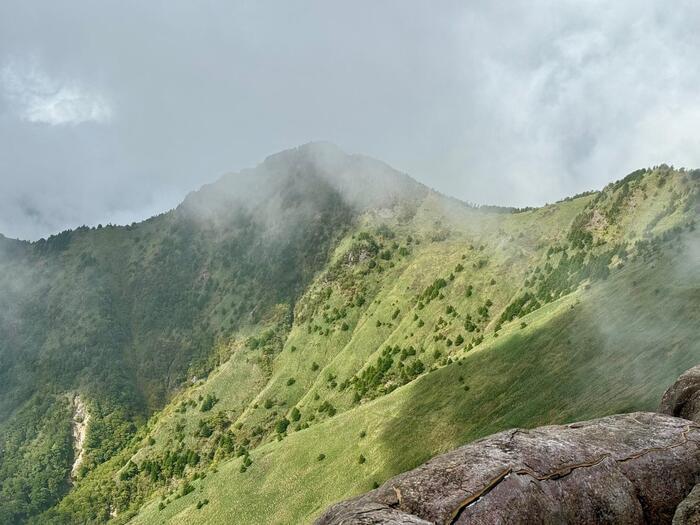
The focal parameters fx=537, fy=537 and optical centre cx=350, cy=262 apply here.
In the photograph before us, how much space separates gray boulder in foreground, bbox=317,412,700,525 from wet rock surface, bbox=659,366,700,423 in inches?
188

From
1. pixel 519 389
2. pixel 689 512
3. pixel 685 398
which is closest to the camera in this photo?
pixel 689 512

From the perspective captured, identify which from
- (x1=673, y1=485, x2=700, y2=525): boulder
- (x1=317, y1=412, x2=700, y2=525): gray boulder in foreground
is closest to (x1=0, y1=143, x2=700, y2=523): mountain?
(x1=317, y1=412, x2=700, y2=525): gray boulder in foreground

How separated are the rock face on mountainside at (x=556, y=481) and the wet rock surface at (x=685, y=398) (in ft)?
15.9

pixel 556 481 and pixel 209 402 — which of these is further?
pixel 209 402

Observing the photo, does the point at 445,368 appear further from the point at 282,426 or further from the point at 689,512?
the point at 689,512

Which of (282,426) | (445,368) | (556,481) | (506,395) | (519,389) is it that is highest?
(556,481)

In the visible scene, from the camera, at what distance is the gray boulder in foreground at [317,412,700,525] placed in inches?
434

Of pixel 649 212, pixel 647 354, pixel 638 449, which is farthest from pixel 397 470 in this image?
pixel 649 212

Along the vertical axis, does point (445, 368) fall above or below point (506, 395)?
above

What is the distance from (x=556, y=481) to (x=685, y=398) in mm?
11624

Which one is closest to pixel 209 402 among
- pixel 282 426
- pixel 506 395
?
pixel 282 426

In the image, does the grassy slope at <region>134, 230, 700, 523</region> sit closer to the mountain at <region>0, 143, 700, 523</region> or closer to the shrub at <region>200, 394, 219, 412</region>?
the mountain at <region>0, 143, 700, 523</region>

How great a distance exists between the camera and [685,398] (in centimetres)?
2069

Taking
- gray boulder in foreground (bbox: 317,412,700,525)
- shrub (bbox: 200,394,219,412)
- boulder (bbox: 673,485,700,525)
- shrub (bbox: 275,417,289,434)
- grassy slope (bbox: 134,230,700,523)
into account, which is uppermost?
shrub (bbox: 200,394,219,412)
